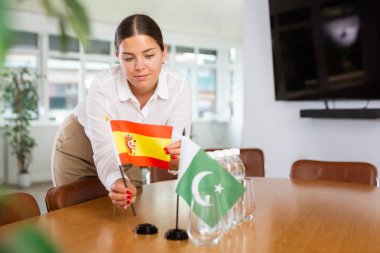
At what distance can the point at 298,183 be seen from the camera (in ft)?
7.34

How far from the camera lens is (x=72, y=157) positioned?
2.18 m

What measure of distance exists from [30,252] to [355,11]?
3422 millimetres

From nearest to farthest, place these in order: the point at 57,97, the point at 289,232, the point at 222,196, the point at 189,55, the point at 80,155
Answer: the point at 222,196
the point at 289,232
the point at 80,155
the point at 57,97
the point at 189,55

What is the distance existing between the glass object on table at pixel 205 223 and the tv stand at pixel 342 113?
2.38m

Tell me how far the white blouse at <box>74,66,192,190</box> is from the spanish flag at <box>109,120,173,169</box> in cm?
11

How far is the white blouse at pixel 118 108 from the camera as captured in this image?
1638mm

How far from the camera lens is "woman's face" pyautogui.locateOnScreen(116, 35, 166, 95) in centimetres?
159

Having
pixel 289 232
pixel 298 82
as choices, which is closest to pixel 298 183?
pixel 289 232

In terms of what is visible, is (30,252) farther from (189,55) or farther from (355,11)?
(189,55)

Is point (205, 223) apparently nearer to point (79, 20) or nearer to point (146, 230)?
point (146, 230)

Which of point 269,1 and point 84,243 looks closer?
point 84,243

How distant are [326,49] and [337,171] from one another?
4.20ft

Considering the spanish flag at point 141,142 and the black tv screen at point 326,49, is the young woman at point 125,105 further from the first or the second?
the black tv screen at point 326,49

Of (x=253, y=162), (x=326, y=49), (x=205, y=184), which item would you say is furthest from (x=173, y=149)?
(x=326, y=49)
